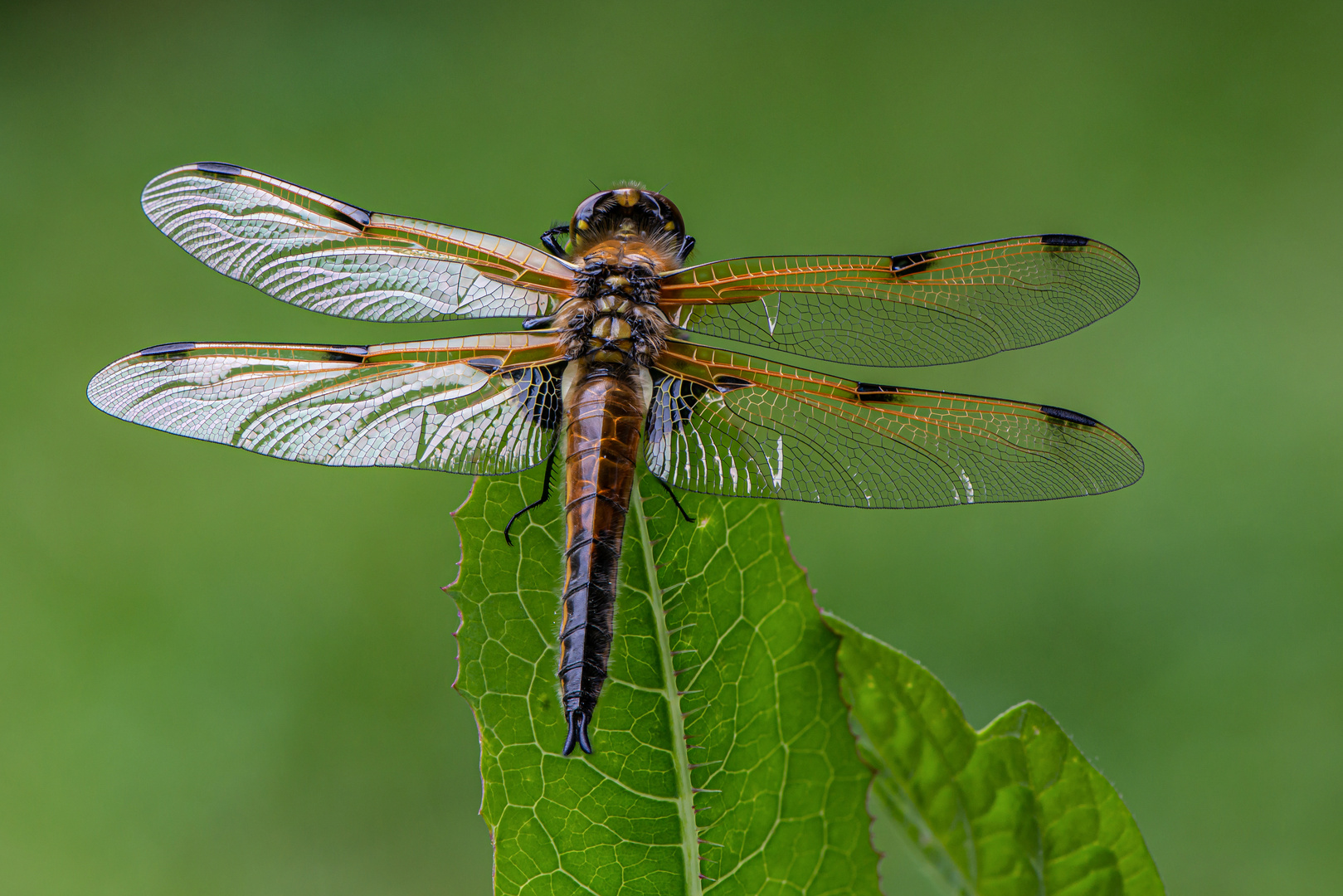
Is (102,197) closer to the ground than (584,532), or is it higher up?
higher up

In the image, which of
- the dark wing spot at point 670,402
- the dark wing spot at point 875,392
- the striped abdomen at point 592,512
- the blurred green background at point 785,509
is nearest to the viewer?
the striped abdomen at point 592,512

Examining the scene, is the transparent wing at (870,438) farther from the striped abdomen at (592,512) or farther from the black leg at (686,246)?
the black leg at (686,246)

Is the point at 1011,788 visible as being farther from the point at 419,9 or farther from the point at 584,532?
the point at 419,9

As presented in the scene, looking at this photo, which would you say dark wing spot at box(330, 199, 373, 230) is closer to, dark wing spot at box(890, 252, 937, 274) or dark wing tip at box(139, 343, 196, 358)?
dark wing tip at box(139, 343, 196, 358)

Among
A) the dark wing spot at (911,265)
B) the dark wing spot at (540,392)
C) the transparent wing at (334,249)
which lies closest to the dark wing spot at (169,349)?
the transparent wing at (334,249)

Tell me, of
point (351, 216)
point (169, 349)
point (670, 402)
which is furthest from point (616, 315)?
point (169, 349)

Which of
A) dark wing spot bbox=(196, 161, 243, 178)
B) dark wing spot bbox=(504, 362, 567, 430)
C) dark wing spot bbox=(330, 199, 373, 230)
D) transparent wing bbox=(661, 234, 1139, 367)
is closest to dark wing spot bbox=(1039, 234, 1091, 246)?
transparent wing bbox=(661, 234, 1139, 367)

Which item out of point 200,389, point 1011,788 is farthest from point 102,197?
point 1011,788
